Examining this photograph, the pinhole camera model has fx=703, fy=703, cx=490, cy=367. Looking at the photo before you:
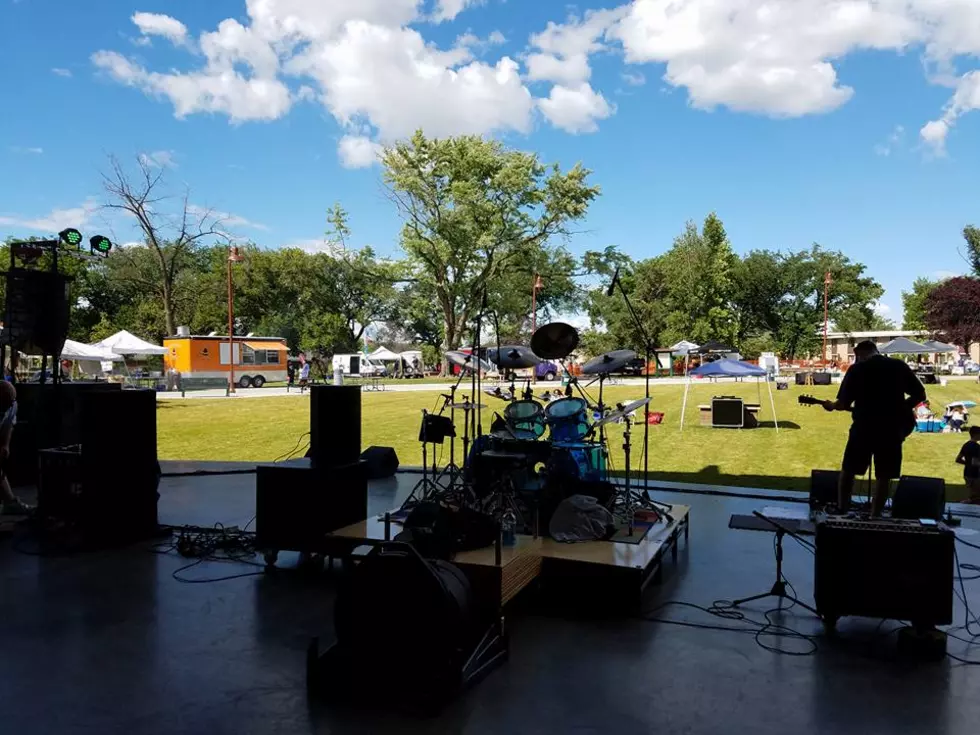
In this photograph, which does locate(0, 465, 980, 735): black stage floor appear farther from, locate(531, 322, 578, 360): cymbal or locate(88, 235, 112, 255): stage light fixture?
locate(88, 235, 112, 255): stage light fixture

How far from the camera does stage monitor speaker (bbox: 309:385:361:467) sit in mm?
5031

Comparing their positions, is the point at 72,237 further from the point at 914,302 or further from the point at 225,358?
the point at 914,302

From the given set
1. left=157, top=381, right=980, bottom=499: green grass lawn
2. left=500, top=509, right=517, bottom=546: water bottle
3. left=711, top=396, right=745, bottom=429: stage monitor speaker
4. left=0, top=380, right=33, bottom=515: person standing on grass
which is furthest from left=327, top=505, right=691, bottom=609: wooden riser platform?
left=711, top=396, right=745, bottom=429: stage monitor speaker

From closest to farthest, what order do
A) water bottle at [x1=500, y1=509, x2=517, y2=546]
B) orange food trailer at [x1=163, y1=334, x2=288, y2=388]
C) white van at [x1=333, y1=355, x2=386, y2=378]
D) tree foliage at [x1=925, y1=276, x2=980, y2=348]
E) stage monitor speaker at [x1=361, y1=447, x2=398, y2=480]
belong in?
water bottle at [x1=500, y1=509, x2=517, y2=546] → stage monitor speaker at [x1=361, y1=447, x2=398, y2=480] → orange food trailer at [x1=163, y1=334, x2=288, y2=388] → tree foliage at [x1=925, y1=276, x2=980, y2=348] → white van at [x1=333, y1=355, x2=386, y2=378]

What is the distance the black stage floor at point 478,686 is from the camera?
2.88 m

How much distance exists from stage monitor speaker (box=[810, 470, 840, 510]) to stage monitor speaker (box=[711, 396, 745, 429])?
30.0 feet

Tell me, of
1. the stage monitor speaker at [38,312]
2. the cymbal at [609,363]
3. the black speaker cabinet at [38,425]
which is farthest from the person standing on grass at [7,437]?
the cymbal at [609,363]

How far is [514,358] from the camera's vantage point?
770 centimetres

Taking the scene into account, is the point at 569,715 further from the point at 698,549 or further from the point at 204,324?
the point at 204,324

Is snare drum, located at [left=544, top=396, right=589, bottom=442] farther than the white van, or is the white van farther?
the white van

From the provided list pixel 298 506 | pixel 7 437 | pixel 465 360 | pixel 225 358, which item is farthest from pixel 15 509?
pixel 225 358

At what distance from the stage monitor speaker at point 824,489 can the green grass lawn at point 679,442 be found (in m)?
3.02

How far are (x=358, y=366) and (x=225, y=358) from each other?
1288 cm

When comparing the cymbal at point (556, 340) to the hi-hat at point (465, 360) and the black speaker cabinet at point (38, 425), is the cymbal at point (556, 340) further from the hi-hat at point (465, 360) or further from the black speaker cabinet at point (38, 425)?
the black speaker cabinet at point (38, 425)
